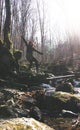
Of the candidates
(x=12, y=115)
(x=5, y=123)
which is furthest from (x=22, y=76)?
(x=5, y=123)

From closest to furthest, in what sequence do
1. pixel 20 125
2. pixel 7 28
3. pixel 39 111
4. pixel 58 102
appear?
1. pixel 20 125
2. pixel 39 111
3. pixel 58 102
4. pixel 7 28

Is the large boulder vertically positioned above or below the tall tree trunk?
below

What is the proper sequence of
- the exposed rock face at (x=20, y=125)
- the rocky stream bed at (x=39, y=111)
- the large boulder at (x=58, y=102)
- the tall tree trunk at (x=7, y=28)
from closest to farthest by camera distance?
the exposed rock face at (x=20, y=125) → the rocky stream bed at (x=39, y=111) → the large boulder at (x=58, y=102) → the tall tree trunk at (x=7, y=28)

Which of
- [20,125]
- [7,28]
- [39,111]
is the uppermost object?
[7,28]

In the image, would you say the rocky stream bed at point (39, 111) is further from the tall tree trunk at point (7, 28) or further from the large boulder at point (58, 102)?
the tall tree trunk at point (7, 28)

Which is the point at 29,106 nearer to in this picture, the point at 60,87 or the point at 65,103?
the point at 65,103

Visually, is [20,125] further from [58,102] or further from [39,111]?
[58,102]

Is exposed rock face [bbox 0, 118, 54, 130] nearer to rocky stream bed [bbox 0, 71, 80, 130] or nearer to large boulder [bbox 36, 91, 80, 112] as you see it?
rocky stream bed [bbox 0, 71, 80, 130]

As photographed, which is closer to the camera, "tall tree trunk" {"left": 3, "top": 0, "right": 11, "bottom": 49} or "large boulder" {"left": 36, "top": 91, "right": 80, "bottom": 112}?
"large boulder" {"left": 36, "top": 91, "right": 80, "bottom": 112}

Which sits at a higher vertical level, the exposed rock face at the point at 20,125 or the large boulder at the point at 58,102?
the exposed rock face at the point at 20,125

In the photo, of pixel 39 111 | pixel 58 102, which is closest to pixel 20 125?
pixel 39 111

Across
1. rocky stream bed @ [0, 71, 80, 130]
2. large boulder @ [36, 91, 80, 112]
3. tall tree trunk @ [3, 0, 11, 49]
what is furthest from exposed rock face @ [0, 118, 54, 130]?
tall tree trunk @ [3, 0, 11, 49]

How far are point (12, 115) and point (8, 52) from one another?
940 centimetres

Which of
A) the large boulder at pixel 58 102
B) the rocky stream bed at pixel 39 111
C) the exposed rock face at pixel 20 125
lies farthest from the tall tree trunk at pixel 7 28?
the exposed rock face at pixel 20 125
